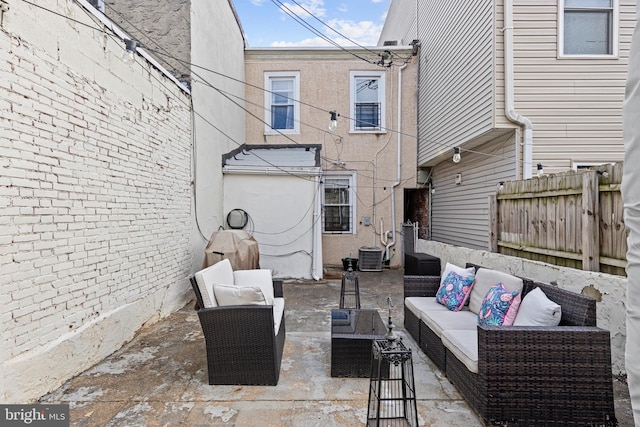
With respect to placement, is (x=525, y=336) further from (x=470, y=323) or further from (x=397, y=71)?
(x=397, y=71)

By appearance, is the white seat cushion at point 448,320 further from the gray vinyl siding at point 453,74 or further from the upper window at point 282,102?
the upper window at point 282,102

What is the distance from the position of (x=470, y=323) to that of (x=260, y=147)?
7.24 m

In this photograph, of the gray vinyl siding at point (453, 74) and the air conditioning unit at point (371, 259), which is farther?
the air conditioning unit at point (371, 259)

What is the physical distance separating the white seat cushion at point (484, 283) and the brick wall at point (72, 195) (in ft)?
12.6

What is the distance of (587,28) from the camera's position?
210 inches

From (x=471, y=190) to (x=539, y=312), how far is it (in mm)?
4912

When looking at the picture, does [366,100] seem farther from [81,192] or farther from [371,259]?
[81,192]

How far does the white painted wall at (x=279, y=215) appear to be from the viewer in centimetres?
748

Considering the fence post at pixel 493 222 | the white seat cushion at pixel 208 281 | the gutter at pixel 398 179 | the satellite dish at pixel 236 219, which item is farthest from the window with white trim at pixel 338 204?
the white seat cushion at pixel 208 281

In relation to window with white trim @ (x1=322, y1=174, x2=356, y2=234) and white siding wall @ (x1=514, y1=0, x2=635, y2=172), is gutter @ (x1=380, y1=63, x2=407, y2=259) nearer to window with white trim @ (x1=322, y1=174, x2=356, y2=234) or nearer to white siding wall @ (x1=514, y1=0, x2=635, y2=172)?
window with white trim @ (x1=322, y1=174, x2=356, y2=234)

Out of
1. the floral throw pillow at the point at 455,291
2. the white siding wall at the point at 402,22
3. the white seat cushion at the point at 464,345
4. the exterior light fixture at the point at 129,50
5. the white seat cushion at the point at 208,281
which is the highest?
the white siding wall at the point at 402,22

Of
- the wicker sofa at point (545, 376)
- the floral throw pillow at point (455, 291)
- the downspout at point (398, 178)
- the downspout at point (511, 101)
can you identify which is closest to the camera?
the wicker sofa at point (545, 376)

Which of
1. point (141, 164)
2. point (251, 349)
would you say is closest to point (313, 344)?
point (251, 349)

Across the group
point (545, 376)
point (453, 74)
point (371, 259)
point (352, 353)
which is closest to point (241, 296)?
point (352, 353)
